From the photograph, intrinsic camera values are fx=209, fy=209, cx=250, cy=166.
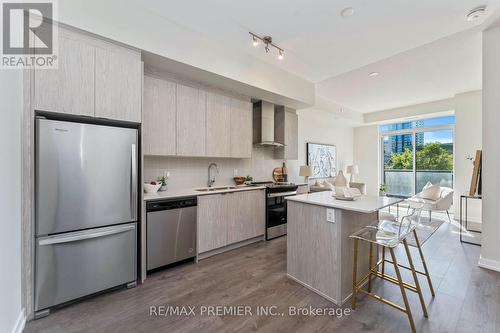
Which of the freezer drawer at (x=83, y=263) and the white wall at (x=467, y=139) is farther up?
the white wall at (x=467, y=139)

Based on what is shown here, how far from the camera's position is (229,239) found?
10.6 ft

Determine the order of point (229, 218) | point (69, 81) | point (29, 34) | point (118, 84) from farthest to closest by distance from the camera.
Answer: point (229, 218) < point (118, 84) < point (69, 81) < point (29, 34)

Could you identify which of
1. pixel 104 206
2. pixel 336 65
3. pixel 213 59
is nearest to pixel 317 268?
pixel 104 206

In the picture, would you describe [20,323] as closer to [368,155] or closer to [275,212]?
[275,212]

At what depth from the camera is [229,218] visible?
128 inches

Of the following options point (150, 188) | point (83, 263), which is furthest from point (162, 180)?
point (83, 263)

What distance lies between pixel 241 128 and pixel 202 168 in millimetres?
991

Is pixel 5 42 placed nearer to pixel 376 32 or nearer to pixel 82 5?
pixel 82 5

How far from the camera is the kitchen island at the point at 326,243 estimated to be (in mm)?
1978

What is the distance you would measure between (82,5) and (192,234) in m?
2.70

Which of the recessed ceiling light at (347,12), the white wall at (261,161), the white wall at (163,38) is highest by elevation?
the recessed ceiling light at (347,12)

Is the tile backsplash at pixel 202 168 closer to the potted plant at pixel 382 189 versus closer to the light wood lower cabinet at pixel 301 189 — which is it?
the light wood lower cabinet at pixel 301 189

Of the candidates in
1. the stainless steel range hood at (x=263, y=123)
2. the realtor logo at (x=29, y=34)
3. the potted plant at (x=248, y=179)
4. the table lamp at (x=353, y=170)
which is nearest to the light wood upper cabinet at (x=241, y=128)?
the stainless steel range hood at (x=263, y=123)

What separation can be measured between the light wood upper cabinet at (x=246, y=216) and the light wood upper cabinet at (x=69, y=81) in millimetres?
2134
